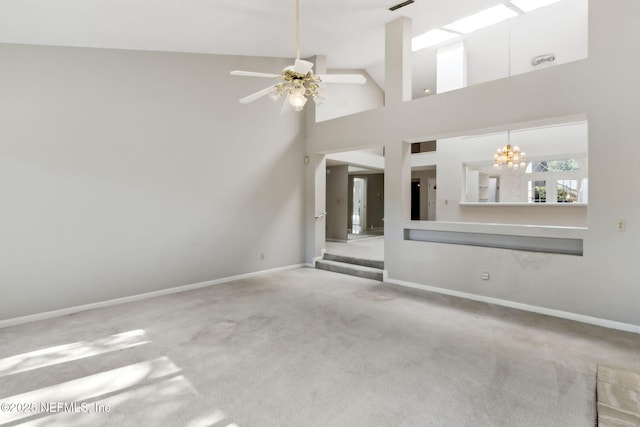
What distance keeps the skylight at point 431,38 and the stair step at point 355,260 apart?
459cm

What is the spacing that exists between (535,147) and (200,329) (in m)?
7.80

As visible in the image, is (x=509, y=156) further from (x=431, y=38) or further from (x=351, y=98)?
(x=351, y=98)

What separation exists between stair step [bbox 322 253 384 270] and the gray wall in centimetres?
227

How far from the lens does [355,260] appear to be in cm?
632

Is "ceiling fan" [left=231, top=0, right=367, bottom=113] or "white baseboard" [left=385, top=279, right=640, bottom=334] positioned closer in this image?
"ceiling fan" [left=231, top=0, right=367, bottom=113]

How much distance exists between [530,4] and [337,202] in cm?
589

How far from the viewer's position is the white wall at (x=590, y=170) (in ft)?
11.3

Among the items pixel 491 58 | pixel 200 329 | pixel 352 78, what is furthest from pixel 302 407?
pixel 491 58

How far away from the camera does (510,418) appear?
2.03m

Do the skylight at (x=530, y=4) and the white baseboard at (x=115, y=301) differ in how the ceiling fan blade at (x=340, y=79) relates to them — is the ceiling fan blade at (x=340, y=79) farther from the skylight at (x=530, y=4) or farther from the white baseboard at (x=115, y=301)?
the skylight at (x=530, y=4)

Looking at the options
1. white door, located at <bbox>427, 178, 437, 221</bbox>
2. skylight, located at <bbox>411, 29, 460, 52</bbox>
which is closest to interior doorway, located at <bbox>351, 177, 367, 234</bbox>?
white door, located at <bbox>427, 178, 437, 221</bbox>

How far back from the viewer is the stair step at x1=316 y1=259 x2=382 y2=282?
18.7ft

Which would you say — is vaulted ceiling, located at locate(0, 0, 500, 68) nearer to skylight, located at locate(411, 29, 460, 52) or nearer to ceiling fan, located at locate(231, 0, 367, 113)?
skylight, located at locate(411, 29, 460, 52)

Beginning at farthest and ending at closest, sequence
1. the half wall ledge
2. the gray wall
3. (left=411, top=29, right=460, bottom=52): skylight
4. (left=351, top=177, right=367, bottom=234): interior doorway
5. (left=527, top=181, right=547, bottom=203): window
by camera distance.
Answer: (left=351, top=177, right=367, bottom=234): interior doorway → the gray wall → (left=527, top=181, right=547, bottom=203): window → (left=411, top=29, right=460, bottom=52): skylight → the half wall ledge
